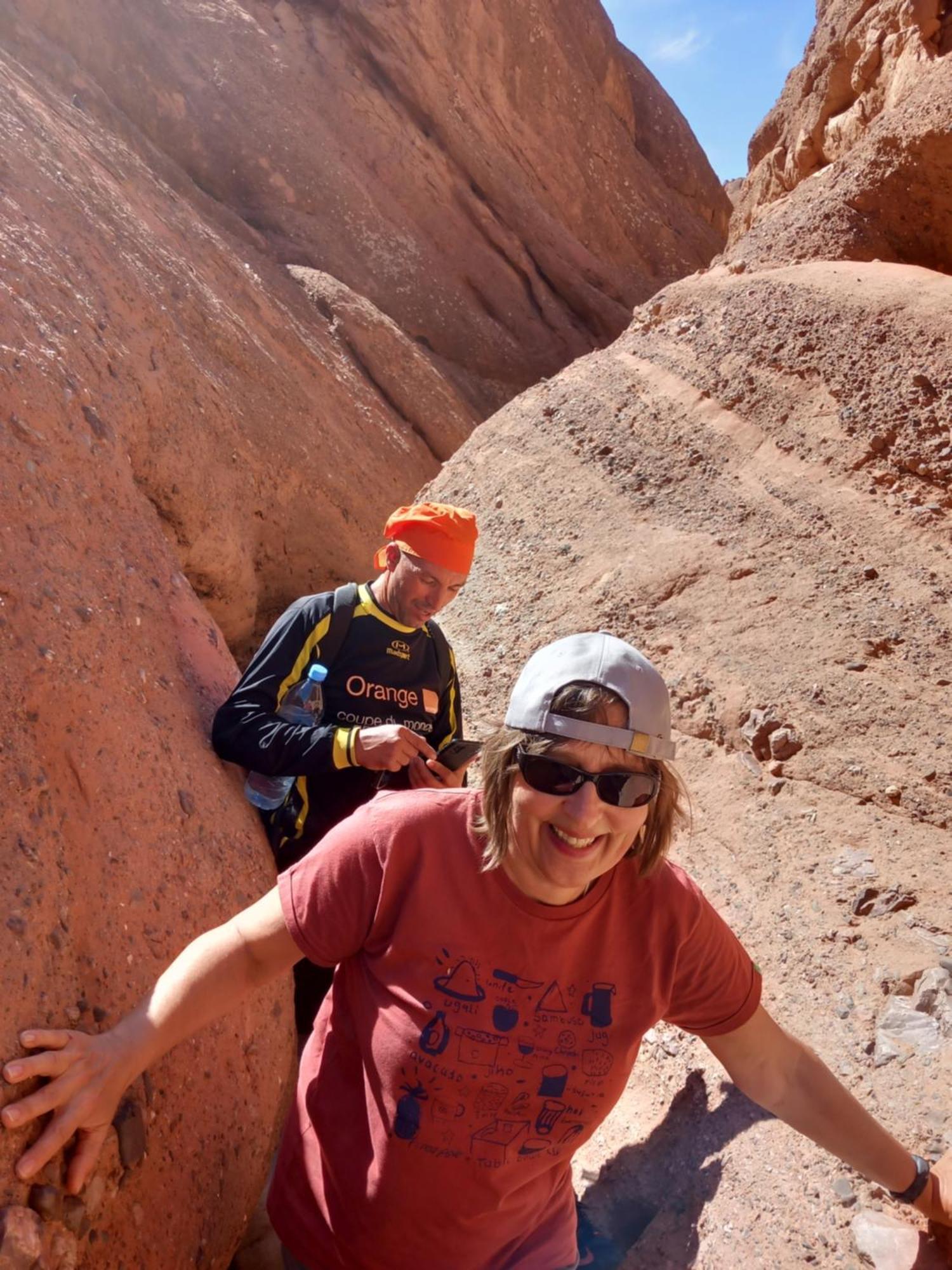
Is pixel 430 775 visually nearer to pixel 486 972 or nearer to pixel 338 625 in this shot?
pixel 338 625

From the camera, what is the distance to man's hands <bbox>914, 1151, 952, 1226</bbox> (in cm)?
194

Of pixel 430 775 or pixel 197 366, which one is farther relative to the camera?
Answer: pixel 197 366

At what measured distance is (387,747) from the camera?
265 centimetres

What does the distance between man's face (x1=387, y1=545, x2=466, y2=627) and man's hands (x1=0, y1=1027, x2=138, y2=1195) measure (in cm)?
153

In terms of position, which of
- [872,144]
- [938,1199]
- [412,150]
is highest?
[412,150]

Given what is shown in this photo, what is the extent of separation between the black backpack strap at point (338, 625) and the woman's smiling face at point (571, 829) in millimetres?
1239

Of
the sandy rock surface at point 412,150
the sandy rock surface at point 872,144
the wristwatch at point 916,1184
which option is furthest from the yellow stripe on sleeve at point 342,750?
the sandy rock surface at point 412,150

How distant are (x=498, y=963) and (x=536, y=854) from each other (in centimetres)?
19

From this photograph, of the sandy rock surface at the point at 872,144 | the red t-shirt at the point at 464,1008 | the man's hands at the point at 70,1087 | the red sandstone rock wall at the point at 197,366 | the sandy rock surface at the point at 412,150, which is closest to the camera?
the man's hands at the point at 70,1087

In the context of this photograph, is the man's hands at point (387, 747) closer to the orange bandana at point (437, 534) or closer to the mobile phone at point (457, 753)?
the mobile phone at point (457, 753)

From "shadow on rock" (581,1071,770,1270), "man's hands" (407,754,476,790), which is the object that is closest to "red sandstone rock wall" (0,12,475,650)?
"man's hands" (407,754,476,790)

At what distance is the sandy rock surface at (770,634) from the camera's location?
249cm

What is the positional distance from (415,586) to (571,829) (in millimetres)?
1385

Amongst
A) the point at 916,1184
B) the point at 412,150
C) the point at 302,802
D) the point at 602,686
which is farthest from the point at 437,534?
the point at 412,150
